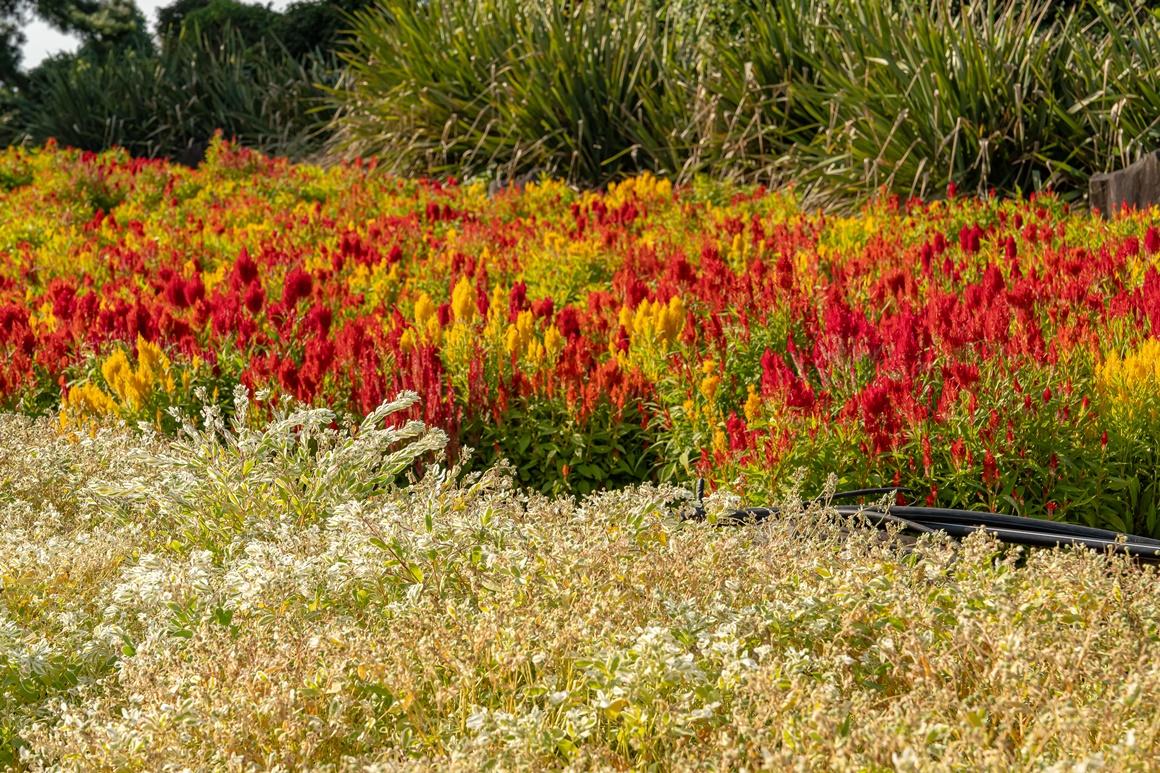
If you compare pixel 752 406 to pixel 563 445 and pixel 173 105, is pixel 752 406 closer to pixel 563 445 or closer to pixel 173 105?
pixel 563 445

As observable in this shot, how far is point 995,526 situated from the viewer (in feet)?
9.85

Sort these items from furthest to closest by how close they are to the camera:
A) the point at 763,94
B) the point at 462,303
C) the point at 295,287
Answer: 1. the point at 763,94
2. the point at 295,287
3. the point at 462,303

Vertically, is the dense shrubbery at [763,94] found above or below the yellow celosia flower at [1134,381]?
above

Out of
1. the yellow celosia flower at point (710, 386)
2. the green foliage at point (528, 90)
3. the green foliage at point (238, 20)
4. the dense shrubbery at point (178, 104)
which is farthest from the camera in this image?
the green foliage at point (238, 20)

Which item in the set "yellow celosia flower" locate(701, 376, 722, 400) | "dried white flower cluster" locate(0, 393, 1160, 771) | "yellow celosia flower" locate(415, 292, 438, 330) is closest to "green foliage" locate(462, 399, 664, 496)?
"yellow celosia flower" locate(701, 376, 722, 400)

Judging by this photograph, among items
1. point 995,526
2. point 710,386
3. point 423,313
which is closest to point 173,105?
point 423,313

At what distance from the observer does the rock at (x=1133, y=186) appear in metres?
7.48

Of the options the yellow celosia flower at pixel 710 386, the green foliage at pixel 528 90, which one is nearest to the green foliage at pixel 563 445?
the yellow celosia flower at pixel 710 386

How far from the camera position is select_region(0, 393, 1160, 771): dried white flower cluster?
6.18 feet

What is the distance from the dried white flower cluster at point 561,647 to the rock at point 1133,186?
5.43 metres

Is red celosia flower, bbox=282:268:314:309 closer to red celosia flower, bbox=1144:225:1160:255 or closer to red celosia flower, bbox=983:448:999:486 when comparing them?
red celosia flower, bbox=983:448:999:486

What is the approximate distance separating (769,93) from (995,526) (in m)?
8.17

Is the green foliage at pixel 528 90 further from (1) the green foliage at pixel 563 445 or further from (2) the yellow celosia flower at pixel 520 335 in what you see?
(1) the green foliage at pixel 563 445

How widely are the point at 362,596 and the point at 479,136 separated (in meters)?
9.90
